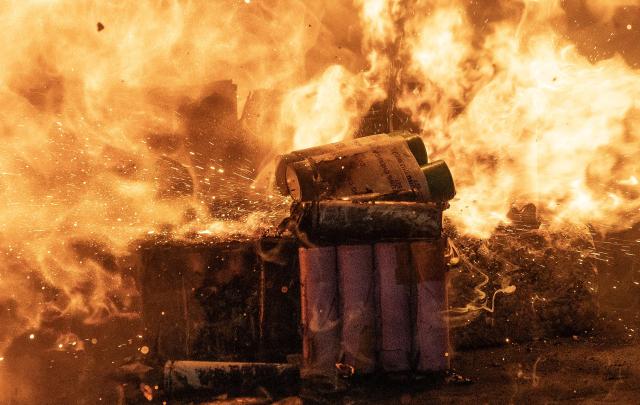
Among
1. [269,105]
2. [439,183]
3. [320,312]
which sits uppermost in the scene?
[269,105]

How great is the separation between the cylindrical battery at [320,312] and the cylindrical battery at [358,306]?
0.20 ft

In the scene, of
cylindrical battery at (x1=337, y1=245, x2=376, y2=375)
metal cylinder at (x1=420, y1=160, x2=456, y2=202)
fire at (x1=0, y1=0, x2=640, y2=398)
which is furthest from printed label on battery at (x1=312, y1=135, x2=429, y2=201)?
fire at (x1=0, y1=0, x2=640, y2=398)

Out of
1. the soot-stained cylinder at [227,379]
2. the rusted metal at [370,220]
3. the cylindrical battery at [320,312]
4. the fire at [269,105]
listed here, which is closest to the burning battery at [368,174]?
the rusted metal at [370,220]

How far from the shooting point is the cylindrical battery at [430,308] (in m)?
3.67

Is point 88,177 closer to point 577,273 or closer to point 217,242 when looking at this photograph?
point 217,242

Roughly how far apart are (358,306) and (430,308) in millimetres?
519

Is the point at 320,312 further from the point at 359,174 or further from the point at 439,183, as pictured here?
the point at 439,183

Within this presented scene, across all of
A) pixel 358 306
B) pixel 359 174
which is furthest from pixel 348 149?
pixel 358 306

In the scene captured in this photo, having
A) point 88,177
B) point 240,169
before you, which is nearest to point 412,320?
point 240,169

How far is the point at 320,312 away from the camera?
3.71 metres

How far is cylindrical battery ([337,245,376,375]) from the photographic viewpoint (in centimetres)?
369

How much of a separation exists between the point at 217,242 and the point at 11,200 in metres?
2.80

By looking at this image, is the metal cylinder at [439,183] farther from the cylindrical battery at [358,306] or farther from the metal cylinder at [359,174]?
the cylindrical battery at [358,306]

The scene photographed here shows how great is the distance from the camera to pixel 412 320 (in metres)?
3.71
